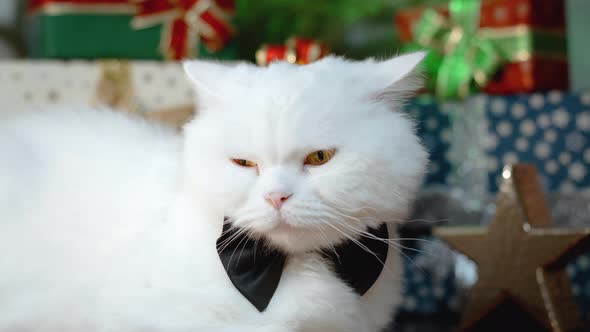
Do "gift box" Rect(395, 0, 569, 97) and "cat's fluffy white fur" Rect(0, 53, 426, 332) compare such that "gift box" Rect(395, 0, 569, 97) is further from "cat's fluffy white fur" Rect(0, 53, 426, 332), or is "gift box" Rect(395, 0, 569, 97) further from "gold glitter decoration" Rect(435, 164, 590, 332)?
"cat's fluffy white fur" Rect(0, 53, 426, 332)

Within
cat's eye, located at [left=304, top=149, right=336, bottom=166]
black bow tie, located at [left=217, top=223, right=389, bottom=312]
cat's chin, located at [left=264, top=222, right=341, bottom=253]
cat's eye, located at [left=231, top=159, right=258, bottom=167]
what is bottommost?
black bow tie, located at [left=217, top=223, right=389, bottom=312]

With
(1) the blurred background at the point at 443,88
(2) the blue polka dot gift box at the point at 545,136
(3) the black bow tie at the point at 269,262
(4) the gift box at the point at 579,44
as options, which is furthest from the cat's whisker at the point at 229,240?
(4) the gift box at the point at 579,44

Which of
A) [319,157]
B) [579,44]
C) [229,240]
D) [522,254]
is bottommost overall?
[522,254]

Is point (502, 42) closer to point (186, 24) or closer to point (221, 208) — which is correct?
point (186, 24)

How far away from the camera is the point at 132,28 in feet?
4.75

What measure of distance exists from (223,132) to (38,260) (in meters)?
0.38

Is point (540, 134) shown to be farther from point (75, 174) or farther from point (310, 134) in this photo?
point (75, 174)

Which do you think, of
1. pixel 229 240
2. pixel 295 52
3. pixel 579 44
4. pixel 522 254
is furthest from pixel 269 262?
pixel 579 44

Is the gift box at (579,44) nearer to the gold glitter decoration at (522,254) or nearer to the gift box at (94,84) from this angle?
the gold glitter decoration at (522,254)

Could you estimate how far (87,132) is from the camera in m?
0.92

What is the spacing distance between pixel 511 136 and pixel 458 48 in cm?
25

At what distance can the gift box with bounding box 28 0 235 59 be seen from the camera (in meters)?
1.41

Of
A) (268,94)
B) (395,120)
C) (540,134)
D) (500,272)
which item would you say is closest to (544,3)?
(540,134)

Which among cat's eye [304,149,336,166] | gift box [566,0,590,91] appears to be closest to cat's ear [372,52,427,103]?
cat's eye [304,149,336,166]
